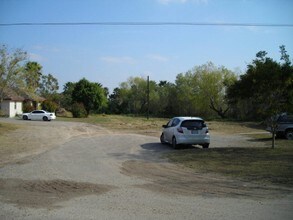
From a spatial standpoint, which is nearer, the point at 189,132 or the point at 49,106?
the point at 189,132

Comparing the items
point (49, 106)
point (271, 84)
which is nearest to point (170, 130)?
point (271, 84)

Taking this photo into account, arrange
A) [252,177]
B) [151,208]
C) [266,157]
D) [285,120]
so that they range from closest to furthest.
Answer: [151,208]
[252,177]
[266,157]
[285,120]

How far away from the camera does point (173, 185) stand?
9383 millimetres

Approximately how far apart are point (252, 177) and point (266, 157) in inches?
165

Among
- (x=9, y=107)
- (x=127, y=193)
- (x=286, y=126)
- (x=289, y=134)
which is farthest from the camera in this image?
(x=9, y=107)

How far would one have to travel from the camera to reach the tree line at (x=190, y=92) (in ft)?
54.7

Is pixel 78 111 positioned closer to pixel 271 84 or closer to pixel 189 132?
pixel 189 132

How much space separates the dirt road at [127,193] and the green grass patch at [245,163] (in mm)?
827

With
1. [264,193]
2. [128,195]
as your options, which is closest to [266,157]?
[264,193]

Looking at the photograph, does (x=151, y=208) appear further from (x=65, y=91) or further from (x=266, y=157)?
(x=65, y=91)

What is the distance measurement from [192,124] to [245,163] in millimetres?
5557

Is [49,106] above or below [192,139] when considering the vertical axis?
above

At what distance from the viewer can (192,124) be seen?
18.3m

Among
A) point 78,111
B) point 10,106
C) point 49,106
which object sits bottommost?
point 78,111
